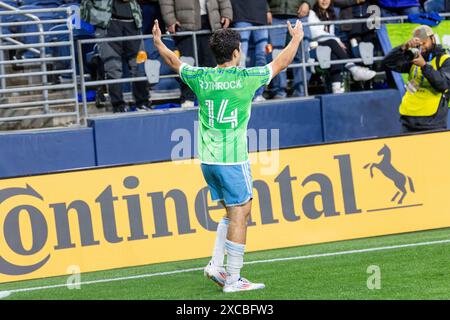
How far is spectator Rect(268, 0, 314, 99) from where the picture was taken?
16812 millimetres

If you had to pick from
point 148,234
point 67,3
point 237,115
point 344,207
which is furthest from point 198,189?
point 67,3

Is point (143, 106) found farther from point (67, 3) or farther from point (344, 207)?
point (344, 207)

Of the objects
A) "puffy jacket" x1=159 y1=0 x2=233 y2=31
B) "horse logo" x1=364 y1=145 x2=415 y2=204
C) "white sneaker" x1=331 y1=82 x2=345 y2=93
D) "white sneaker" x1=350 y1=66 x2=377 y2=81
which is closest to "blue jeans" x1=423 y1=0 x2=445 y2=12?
"white sneaker" x1=350 y1=66 x2=377 y2=81

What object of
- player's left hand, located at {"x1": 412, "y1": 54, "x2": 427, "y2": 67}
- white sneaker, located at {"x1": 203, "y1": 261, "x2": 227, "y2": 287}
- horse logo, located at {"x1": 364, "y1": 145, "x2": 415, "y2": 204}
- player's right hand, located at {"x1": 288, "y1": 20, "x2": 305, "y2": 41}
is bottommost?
white sneaker, located at {"x1": 203, "y1": 261, "x2": 227, "y2": 287}

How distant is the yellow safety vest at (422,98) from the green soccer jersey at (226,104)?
219 inches

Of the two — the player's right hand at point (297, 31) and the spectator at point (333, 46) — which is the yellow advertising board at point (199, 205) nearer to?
the player's right hand at point (297, 31)

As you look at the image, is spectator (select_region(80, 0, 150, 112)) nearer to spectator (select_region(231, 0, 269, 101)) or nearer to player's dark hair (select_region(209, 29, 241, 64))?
spectator (select_region(231, 0, 269, 101))

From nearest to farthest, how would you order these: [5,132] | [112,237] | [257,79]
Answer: [257,79] → [112,237] → [5,132]

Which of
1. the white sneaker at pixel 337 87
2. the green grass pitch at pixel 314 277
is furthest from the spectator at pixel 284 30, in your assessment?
the green grass pitch at pixel 314 277

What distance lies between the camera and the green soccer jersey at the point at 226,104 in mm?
9203

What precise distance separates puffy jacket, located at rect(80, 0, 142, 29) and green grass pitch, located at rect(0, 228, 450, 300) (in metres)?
5.10

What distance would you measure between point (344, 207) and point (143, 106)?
15.3ft

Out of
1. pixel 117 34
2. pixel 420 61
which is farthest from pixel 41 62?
pixel 420 61

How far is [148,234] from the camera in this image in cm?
1216
